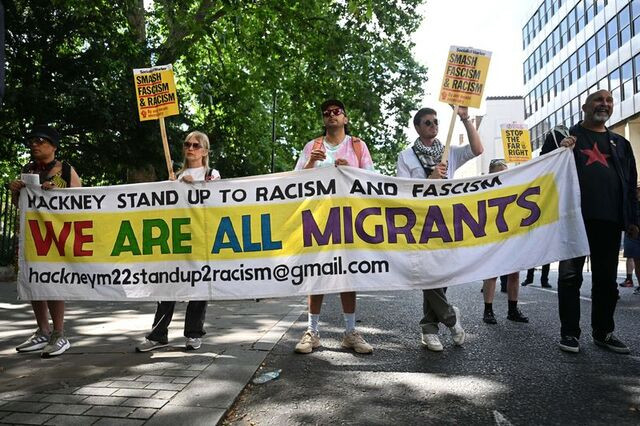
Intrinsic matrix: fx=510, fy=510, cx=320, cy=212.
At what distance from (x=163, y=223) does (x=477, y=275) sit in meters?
2.66

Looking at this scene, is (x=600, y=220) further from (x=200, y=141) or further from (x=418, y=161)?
(x=200, y=141)

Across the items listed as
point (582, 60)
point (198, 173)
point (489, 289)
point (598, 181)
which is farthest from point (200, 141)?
point (582, 60)

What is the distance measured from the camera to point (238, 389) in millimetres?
3285

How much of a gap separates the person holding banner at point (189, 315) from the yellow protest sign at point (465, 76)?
7.41ft

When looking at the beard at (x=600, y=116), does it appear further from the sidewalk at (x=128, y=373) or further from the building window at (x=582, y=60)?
the building window at (x=582, y=60)

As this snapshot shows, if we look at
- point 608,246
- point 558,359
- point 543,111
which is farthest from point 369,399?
point 543,111

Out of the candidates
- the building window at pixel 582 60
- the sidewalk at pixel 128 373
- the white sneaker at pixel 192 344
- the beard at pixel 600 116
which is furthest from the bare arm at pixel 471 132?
the building window at pixel 582 60

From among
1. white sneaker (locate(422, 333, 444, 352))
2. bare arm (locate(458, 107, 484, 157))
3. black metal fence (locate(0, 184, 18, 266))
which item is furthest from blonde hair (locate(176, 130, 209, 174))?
black metal fence (locate(0, 184, 18, 266))

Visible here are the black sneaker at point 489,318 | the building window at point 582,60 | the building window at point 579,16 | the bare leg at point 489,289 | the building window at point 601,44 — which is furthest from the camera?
the building window at point 579,16

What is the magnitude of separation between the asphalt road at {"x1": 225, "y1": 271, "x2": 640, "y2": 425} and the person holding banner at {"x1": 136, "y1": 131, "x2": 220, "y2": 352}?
720 mm

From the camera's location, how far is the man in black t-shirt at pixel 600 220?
432 centimetres

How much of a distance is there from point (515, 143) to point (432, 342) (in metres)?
7.22

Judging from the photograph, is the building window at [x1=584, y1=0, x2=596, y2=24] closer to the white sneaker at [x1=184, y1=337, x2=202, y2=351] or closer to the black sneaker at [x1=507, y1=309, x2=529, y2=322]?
the black sneaker at [x1=507, y1=309, x2=529, y2=322]

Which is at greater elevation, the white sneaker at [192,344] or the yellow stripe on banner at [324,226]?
the yellow stripe on banner at [324,226]
